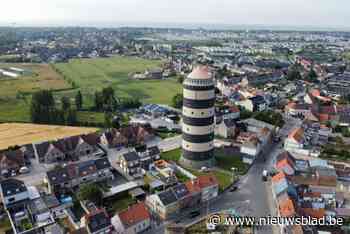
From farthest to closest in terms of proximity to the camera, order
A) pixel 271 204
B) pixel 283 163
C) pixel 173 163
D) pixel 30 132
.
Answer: pixel 30 132 < pixel 173 163 < pixel 283 163 < pixel 271 204

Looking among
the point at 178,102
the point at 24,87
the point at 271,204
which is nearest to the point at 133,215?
the point at 271,204

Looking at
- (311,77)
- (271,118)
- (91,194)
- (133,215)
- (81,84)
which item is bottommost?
(133,215)

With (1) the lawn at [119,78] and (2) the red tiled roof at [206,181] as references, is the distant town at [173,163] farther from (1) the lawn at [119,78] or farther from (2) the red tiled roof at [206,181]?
(1) the lawn at [119,78]

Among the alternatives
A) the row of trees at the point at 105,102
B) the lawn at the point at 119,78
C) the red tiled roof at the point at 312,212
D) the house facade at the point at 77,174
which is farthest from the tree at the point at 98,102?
the red tiled roof at the point at 312,212

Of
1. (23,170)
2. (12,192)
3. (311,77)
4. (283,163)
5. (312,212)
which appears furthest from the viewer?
(311,77)

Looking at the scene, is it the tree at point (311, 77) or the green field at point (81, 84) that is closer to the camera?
the green field at point (81, 84)

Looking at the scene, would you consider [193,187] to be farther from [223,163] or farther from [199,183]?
[223,163]

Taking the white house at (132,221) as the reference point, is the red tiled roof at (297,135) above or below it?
above

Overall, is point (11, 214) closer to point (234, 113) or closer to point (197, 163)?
point (197, 163)
